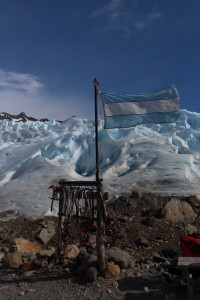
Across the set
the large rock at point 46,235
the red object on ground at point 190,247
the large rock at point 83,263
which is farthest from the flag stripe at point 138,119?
the large rock at point 46,235

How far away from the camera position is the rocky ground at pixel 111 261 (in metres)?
7.55

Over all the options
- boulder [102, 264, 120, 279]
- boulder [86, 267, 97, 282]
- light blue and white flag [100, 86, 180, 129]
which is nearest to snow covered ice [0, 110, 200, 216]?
light blue and white flag [100, 86, 180, 129]

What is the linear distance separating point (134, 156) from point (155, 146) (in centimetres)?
167

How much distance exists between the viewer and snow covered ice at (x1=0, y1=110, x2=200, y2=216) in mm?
19906

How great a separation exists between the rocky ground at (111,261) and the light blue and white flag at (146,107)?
274 centimetres

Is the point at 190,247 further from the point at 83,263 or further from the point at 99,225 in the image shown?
the point at 83,263

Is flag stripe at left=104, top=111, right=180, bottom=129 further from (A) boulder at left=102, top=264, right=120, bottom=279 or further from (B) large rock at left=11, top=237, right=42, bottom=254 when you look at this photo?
(B) large rock at left=11, top=237, right=42, bottom=254

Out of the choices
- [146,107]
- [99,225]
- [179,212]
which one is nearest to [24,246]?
[99,225]

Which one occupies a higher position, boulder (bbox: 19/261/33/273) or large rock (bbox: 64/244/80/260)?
large rock (bbox: 64/244/80/260)

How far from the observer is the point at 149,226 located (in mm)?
13070

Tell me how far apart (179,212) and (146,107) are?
6734 millimetres

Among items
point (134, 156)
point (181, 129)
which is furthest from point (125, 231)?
point (181, 129)

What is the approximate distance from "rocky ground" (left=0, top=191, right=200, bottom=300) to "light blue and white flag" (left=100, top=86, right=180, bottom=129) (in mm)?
2745

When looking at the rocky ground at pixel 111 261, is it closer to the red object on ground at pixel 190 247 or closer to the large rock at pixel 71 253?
the large rock at pixel 71 253
